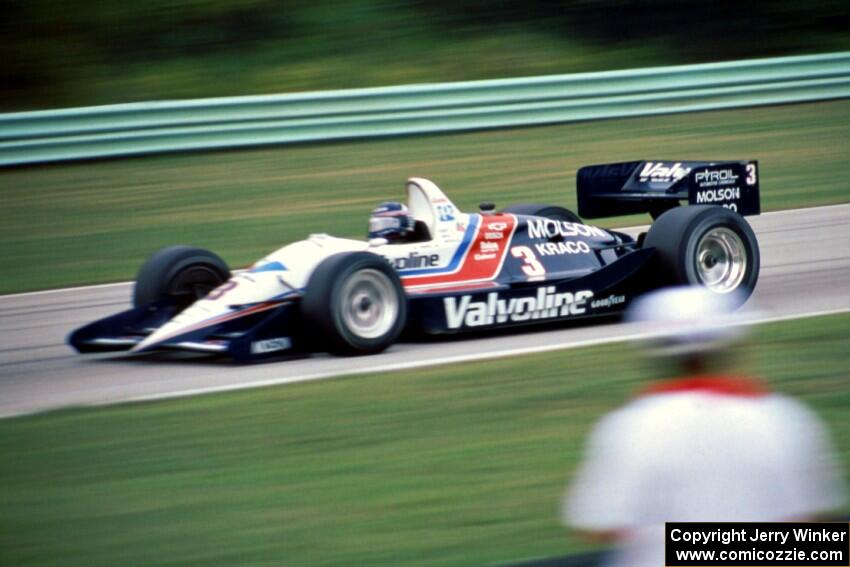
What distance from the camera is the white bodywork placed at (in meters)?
8.91

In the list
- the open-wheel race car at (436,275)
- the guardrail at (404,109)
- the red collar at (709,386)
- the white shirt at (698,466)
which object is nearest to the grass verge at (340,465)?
the open-wheel race car at (436,275)

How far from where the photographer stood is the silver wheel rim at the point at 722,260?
1042 cm

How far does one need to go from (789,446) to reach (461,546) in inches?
88.7

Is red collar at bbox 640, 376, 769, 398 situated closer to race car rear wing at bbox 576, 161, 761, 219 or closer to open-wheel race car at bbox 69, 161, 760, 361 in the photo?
open-wheel race car at bbox 69, 161, 760, 361

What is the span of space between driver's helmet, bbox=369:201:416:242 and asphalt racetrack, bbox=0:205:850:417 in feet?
2.60

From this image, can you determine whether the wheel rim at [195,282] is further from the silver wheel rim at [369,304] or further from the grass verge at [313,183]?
the grass verge at [313,183]

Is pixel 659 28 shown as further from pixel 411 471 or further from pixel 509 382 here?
pixel 411 471

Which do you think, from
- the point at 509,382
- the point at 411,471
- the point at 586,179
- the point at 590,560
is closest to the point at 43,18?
the point at 586,179

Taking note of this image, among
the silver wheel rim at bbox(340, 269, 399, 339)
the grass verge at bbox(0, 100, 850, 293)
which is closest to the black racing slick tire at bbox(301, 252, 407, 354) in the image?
the silver wheel rim at bbox(340, 269, 399, 339)

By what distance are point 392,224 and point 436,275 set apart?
504mm

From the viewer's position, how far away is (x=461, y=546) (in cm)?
536

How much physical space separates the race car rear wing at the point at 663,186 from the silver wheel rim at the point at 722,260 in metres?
0.45

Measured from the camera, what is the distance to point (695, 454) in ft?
10.7

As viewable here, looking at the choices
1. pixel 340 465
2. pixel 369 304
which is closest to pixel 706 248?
pixel 369 304
